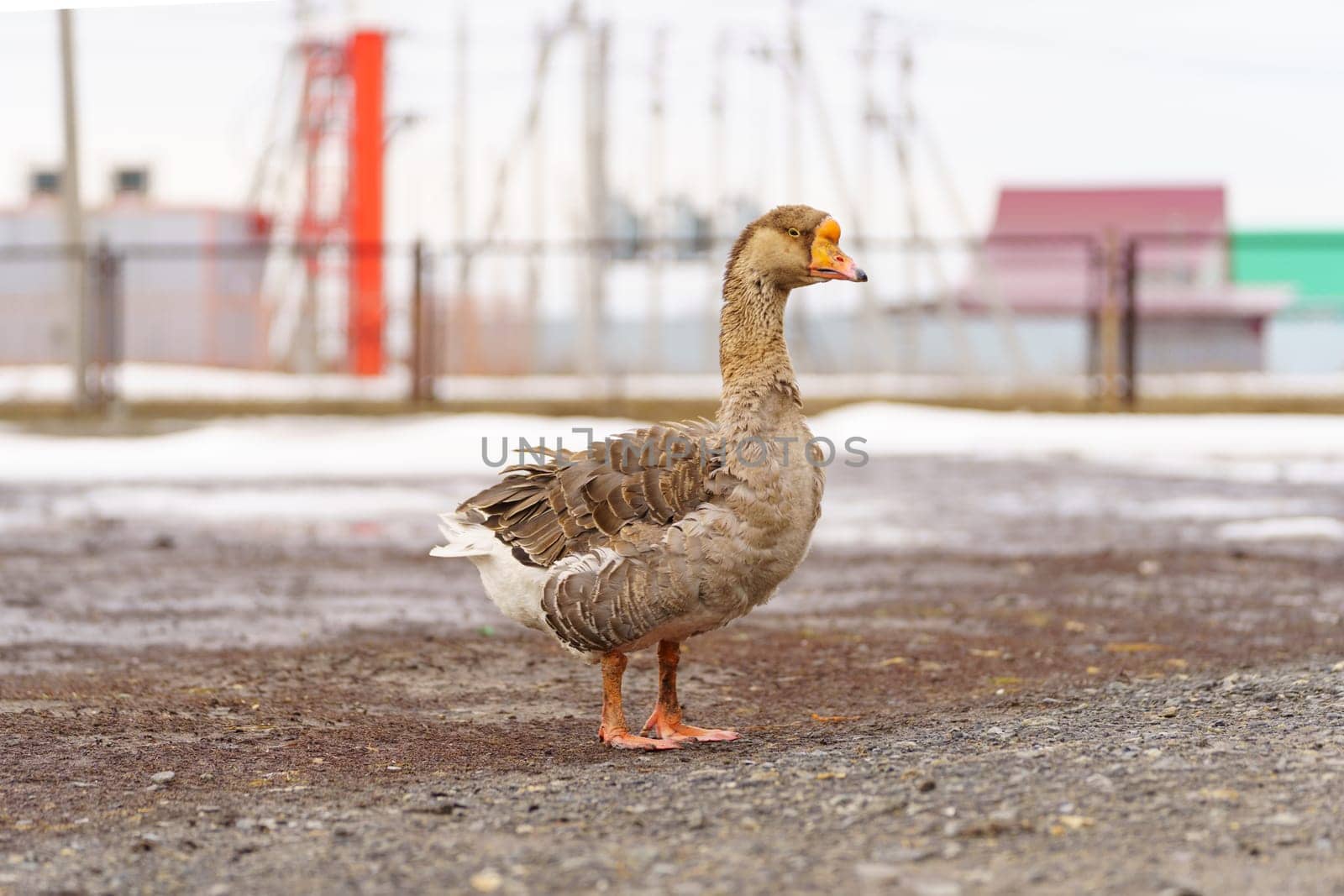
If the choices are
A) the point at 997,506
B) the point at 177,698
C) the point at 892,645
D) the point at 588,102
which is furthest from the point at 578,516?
the point at 588,102

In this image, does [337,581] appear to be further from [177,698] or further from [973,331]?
[973,331]

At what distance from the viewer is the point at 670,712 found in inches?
217

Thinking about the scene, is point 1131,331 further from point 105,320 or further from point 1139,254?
point 1139,254

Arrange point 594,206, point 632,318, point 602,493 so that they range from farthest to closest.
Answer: point 632,318 → point 594,206 → point 602,493

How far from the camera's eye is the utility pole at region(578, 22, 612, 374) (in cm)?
2947

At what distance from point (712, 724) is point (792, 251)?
1837 millimetres

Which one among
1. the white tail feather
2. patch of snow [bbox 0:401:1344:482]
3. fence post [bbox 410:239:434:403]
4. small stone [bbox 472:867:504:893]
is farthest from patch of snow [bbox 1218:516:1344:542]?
fence post [bbox 410:239:434:403]

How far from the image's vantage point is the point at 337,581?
32.4 feet

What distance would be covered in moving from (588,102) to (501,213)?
18.5 ft

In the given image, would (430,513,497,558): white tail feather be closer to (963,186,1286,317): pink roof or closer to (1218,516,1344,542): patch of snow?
(1218,516,1344,542): patch of snow

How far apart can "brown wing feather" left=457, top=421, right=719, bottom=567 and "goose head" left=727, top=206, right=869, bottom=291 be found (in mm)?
589

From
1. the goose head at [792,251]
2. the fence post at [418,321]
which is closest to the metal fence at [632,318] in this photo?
the fence post at [418,321]

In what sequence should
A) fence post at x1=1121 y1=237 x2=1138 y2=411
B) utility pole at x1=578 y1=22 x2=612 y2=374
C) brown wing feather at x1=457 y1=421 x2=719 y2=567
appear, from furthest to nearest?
1. utility pole at x1=578 y1=22 x2=612 y2=374
2. fence post at x1=1121 y1=237 x2=1138 y2=411
3. brown wing feather at x1=457 y1=421 x2=719 y2=567

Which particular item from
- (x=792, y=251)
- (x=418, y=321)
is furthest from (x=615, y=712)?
(x=418, y=321)
